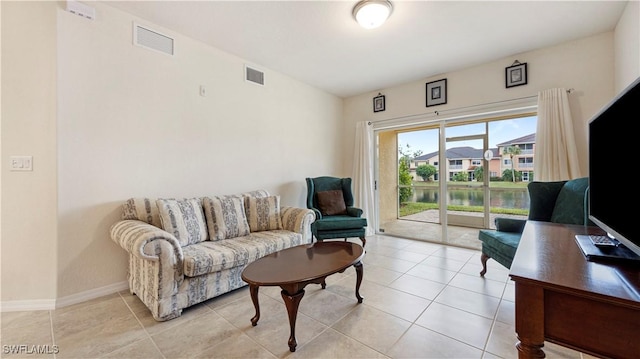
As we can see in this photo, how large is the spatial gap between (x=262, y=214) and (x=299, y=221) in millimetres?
453

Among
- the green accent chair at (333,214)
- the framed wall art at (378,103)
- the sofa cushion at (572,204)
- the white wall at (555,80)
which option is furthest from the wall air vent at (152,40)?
the sofa cushion at (572,204)

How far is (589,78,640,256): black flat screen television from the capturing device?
86 cm

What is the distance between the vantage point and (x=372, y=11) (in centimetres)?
217

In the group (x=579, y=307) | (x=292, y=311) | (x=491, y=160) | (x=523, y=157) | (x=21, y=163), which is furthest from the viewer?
(x=491, y=160)

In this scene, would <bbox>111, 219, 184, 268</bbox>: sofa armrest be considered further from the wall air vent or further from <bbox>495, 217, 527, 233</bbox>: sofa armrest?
<bbox>495, 217, 527, 233</bbox>: sofa armrest

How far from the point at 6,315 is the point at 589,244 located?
379 cm

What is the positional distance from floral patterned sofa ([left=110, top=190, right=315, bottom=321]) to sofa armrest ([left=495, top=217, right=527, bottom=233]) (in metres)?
1.99

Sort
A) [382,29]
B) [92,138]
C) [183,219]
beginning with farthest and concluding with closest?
[382,29], [183,219], [92,138]

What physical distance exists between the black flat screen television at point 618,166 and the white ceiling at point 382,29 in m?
1.72

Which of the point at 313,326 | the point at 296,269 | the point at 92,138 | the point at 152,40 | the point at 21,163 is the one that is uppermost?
the point at 152,40

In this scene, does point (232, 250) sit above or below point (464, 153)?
below

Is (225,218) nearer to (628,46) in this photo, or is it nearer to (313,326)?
(313,326)

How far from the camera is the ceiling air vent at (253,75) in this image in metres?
3.33

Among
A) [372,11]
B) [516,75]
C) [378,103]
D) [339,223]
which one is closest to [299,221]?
Result: [339,223]
